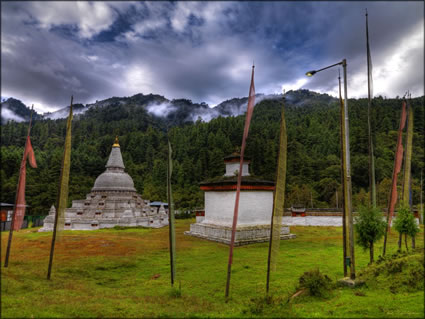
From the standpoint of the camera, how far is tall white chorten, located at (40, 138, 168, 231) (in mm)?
29453

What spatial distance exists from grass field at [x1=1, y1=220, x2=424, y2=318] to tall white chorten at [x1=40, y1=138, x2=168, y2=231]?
1343cm

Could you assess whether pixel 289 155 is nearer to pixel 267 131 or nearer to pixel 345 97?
pixel 267 131

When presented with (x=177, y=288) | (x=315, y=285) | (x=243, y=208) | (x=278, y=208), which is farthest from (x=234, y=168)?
(x=177, y=288)

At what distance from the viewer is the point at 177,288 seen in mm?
8273

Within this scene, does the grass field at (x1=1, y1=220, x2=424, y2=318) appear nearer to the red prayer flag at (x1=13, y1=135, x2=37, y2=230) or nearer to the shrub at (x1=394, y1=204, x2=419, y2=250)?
the red prayer flag at (x1=13, y1=135, x2=37, y2=230)

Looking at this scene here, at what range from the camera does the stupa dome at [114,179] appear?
3678cm

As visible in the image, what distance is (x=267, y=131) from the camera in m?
77.0

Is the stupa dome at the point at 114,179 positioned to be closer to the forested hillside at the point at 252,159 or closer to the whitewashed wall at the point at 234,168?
the forested hillside at the point at 252,159

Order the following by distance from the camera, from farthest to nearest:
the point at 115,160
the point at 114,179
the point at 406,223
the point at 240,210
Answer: the point at 115,160
the point at 114,179
the point at 240,210
the point at 406,223

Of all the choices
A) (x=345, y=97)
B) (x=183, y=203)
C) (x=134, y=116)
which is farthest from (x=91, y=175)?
(x=134, y=116)

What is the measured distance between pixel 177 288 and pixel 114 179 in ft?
103

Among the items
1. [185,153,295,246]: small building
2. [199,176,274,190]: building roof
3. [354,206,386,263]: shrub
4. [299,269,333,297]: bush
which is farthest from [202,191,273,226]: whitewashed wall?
[299,269,333,297]: bush

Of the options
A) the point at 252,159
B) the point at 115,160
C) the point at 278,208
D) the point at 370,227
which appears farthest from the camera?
the point at 252,159

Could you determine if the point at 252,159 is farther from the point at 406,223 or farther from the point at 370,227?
the point at 370,227
